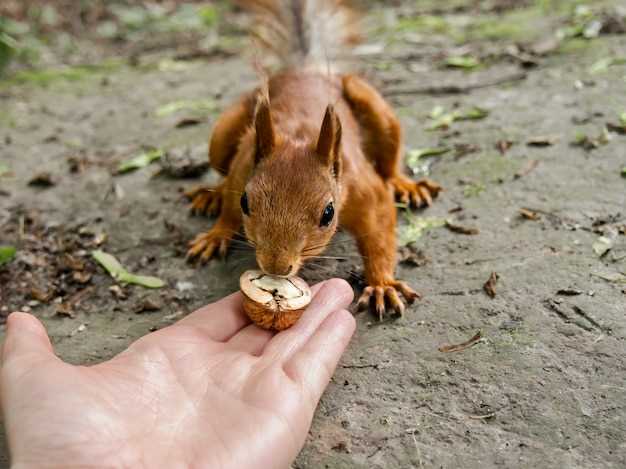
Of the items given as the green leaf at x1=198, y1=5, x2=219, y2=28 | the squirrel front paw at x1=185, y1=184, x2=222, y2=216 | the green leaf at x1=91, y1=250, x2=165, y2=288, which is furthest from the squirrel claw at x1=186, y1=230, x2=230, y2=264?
the green leaf at x1=198, y1=5, x2=219, y2=28

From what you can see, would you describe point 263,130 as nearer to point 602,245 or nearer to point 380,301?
point 380,301

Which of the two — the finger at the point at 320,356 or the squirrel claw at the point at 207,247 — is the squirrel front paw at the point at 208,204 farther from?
the finger at the point at 320,356

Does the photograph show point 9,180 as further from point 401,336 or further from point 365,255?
point 401,336

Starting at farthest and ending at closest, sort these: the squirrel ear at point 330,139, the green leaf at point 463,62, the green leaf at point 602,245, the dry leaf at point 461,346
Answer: the green leaf at point 463,62 < the green leaf at point 602,245 < the squirrel ear at point 330,139 < the dry leaf at point 461,346

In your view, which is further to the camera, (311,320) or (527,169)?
(527,169)

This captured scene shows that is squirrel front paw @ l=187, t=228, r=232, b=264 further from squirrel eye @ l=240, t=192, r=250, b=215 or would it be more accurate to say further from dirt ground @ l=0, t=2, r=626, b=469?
squirrel eye @ l=240, t=192, r=250, b=215

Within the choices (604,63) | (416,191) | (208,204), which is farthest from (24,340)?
(604,63)

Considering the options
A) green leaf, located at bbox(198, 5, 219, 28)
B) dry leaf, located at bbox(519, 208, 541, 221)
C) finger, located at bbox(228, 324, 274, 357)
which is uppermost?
green leaf, located at bbox(198, 5, 219, 28)

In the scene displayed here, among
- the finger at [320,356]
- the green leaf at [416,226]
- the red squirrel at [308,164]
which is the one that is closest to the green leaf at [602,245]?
the green leaf at [416,226]
